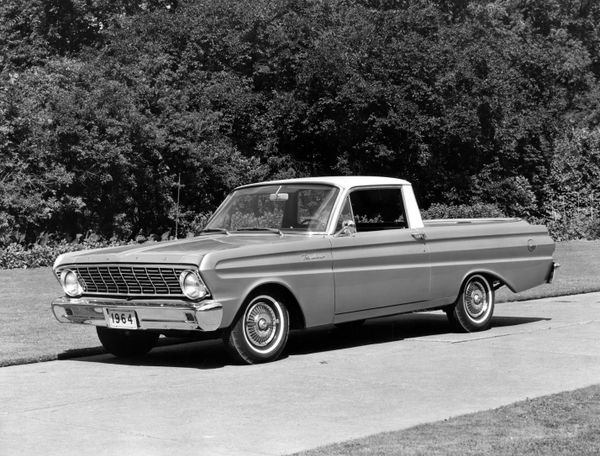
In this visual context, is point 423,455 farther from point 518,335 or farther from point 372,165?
point 372,165

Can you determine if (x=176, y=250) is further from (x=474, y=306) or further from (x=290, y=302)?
(x=474, y=306)

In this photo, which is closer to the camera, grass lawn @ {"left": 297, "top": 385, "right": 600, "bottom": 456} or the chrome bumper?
grass lawn @ {"left": 297, "top": 385, "right": 600, "bottom": 456}

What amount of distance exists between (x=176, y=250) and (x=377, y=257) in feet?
7.44

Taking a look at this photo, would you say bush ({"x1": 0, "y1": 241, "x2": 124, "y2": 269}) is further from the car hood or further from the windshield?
the car hood

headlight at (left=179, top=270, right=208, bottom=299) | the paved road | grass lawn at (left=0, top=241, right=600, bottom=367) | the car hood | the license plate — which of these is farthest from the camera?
grass lawn at (left=0, top=241, right=600, bottom=367)

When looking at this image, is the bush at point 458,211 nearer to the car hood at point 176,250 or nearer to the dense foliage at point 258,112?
the dense foliage at point 258,112

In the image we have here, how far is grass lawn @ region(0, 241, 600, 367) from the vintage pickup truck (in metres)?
0.55

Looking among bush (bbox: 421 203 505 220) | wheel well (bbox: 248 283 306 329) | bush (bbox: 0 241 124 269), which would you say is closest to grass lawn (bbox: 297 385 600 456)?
wheel well (bbox: 248 283 306 329)

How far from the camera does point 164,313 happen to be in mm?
9750

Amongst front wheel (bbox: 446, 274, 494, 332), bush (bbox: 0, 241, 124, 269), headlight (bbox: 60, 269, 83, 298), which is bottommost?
bush (bbox: 0, 241, 124, 269)

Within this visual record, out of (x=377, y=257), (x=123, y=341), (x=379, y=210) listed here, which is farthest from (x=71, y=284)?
(x=379, y=210)

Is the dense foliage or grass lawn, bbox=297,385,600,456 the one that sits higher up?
the dense foliage

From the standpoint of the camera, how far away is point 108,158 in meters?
25.7

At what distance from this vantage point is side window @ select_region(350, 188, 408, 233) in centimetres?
1159
